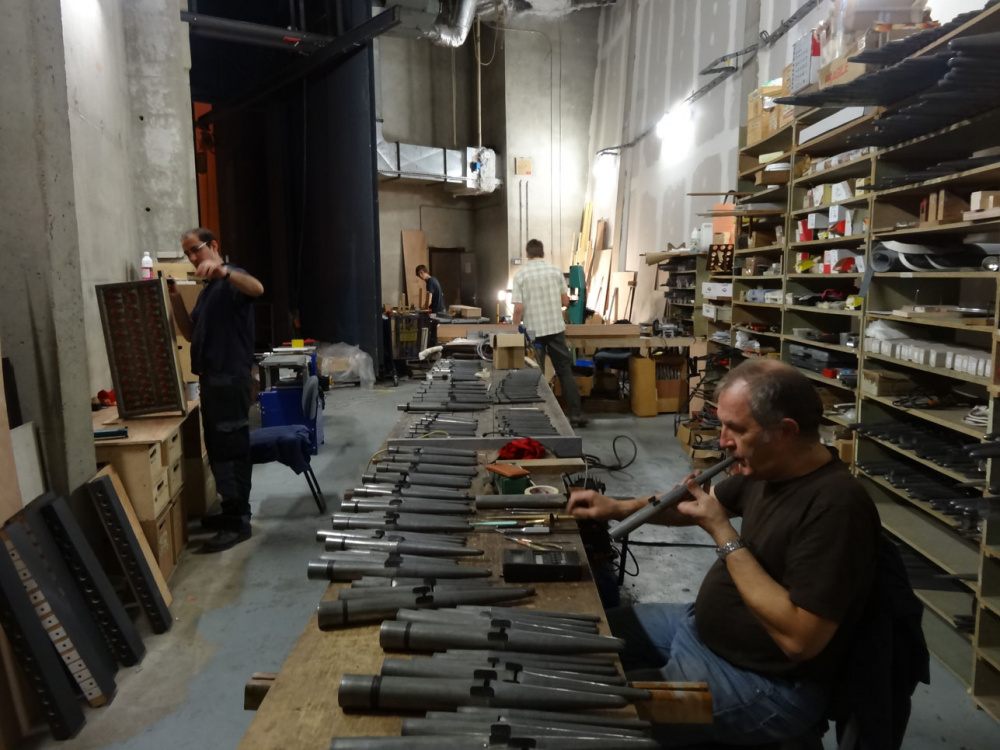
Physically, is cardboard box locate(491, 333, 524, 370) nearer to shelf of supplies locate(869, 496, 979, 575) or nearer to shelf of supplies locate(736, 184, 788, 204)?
shelf of supplies locate(736, 184, 788, 204)

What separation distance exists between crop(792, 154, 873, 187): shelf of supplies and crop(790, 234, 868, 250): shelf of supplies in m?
0.37

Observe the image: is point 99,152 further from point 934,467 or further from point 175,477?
point 934,467

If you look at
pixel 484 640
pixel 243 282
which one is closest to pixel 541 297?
pixel 243 282

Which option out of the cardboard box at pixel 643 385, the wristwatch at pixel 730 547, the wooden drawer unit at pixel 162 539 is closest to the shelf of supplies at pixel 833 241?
the cardboard box at pixel 643 385

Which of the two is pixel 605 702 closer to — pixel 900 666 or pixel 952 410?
pixel 900 666

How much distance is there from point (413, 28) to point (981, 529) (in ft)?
26.7

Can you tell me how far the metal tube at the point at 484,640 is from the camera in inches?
48.5

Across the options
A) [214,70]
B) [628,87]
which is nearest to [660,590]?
[628,87]

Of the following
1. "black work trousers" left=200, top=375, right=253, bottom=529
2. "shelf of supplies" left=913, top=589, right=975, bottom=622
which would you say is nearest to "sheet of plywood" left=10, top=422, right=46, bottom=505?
"black work trousers" left=200, top=375, right=253, bottom=529

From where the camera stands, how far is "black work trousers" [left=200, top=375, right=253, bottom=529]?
3443 mm

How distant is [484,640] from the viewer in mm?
1234

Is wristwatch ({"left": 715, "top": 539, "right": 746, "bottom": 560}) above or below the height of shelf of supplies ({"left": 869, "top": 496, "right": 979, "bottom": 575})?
above

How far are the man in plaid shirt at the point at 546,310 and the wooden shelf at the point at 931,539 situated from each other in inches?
123

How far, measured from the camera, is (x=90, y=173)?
3.97m
